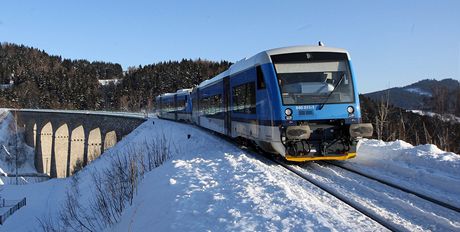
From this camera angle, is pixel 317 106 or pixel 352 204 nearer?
pixel 352 204

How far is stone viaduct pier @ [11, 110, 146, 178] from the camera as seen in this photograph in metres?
52.8

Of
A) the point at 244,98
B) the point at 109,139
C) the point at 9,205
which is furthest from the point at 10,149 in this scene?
the point at 244,98

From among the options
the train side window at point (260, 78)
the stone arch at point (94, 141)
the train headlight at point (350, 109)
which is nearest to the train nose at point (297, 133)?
the train headlight at point (350, 109)

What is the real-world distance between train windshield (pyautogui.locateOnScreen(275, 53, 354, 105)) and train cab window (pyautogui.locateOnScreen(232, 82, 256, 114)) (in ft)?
4.27

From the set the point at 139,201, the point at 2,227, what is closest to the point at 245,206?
the point at 139,201

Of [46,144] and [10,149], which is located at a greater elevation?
[46,144]

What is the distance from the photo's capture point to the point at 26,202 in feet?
90.9

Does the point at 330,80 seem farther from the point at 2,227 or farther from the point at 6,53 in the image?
the point at 6,53

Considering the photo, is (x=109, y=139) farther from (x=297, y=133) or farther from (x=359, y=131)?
(x=359, y=131)

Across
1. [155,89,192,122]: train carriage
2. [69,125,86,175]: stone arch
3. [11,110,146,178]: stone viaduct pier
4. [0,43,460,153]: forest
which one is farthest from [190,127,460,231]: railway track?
[0,43,460,153]: forest

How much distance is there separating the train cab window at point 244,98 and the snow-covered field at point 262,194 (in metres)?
1.36

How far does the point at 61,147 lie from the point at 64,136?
1.73 meters

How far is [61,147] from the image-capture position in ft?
204

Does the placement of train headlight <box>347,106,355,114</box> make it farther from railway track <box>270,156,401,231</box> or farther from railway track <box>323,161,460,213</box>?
railway track <box>270,156,401,231</box>
